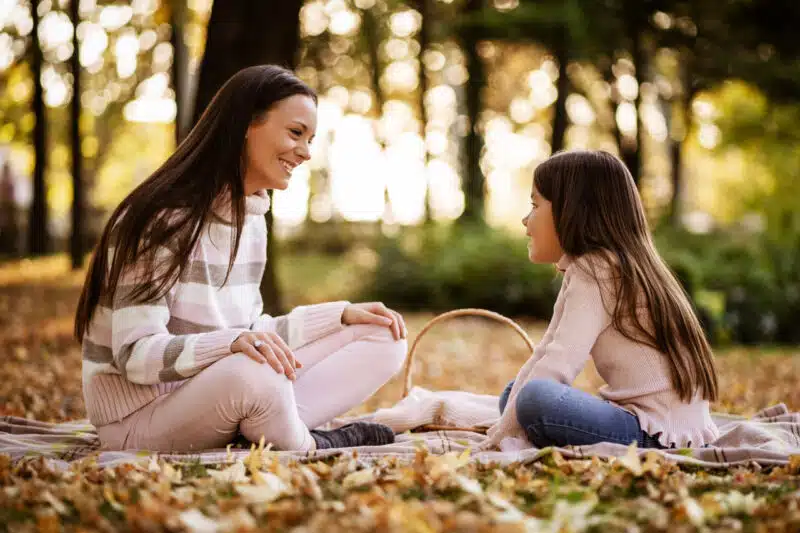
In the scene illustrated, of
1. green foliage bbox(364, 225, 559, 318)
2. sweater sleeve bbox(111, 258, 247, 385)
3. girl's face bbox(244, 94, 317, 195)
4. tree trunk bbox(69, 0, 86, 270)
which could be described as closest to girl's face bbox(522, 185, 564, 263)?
girl's face bbox(244, 94, 317, 195)

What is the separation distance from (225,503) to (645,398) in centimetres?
167

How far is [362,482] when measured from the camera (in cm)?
272

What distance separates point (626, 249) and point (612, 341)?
35cm

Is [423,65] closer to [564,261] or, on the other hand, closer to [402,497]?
[564,261]

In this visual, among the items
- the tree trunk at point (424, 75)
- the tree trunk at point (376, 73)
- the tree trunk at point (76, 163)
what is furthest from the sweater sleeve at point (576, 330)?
the tree trunk at point (376, 73)

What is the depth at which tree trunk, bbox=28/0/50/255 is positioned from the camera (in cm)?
1439

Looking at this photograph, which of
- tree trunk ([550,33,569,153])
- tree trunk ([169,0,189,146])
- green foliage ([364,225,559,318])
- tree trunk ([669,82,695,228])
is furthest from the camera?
tree trunk ([669,82,695,228])

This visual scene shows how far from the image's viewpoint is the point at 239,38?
6562 millimetres

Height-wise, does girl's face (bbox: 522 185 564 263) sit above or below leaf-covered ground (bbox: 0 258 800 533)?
above

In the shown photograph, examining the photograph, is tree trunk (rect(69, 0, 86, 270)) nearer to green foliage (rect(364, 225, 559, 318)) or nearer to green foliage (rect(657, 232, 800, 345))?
green foliage (rect(364, 225, 559, 318))

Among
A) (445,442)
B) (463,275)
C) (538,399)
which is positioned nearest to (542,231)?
(538,399)

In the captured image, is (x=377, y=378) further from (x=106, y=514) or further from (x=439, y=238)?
(x=439, y=238)

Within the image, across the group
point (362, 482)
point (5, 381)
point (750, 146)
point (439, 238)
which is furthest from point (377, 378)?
point (750, 146)

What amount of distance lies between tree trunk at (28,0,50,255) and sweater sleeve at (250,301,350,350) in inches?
490
